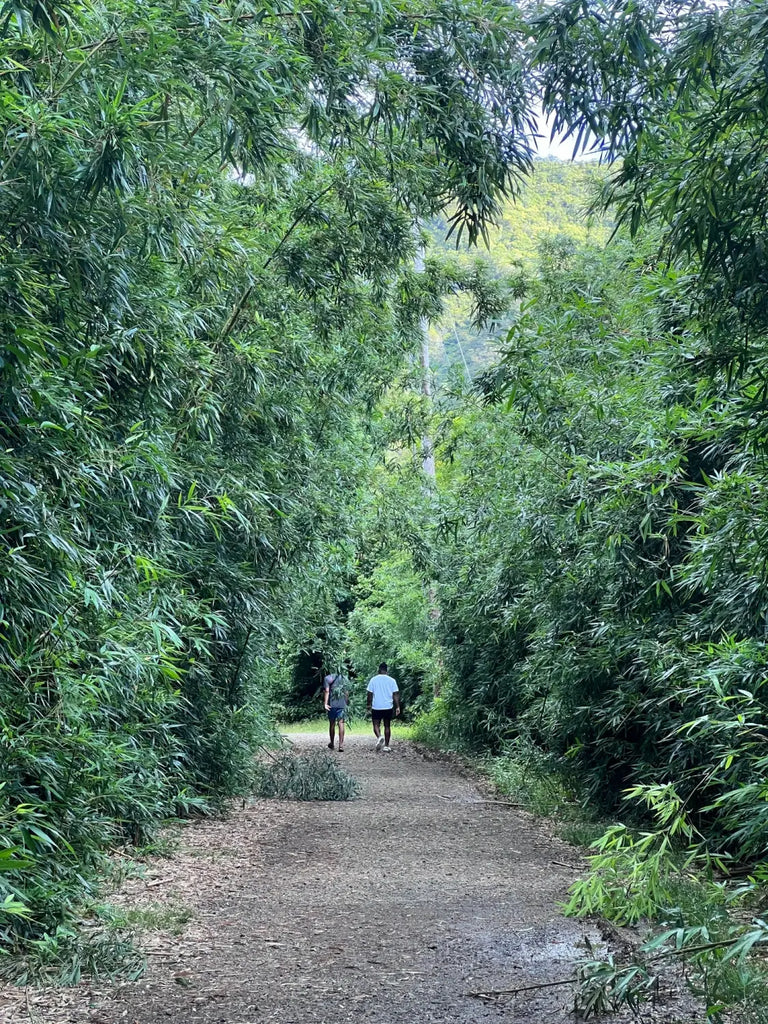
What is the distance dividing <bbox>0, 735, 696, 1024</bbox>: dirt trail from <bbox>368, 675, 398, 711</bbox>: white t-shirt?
7.44 m

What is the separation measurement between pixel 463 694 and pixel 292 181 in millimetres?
10980

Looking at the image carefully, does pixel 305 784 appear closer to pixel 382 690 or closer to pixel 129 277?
pixel 382 690

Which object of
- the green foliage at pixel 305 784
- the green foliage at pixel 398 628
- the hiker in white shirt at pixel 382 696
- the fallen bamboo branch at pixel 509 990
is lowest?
the fallen bamboo branch at pixel 509 990

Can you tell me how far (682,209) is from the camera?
342 cm

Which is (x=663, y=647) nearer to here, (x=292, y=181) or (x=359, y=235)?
(x=359, y=235)

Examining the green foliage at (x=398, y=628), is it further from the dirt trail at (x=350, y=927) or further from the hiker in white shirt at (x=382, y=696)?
the dirt trail at (x=350, y=927)

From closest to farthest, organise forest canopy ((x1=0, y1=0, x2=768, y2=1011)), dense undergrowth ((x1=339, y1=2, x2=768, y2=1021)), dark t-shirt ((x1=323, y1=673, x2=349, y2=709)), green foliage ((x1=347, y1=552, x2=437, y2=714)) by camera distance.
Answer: dense undergrowth ((x1=339, y1=2, x2=768, y2=1021)) < forest canopy ((x1=0, y1=0, x2=768, y2=1011)) < dark t-shirt ((x1=323, y1=673, x2=349, y2=709)) < green foliage ((x1=347, y1=552, x2=437, y2=714))

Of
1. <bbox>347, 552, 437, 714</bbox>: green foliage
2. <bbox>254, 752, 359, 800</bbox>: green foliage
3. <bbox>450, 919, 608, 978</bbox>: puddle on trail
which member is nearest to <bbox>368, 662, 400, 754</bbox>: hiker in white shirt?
<bbox>347, 552, 437, 714</bbox>: green foliage

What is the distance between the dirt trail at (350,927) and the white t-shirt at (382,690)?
293 inches

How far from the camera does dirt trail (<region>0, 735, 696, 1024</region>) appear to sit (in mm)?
4078

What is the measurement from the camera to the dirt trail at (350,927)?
161 inches

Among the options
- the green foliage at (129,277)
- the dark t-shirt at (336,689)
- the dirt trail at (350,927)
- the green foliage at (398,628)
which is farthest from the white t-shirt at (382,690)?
the green foliage at (129,277)

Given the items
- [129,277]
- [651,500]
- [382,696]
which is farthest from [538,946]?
[382,696]

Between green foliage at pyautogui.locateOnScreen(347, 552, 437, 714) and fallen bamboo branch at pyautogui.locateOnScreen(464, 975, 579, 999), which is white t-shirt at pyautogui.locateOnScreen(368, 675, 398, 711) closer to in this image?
green foliage at pyautogui.locateOnScreen(347, 552, 437, 714)
